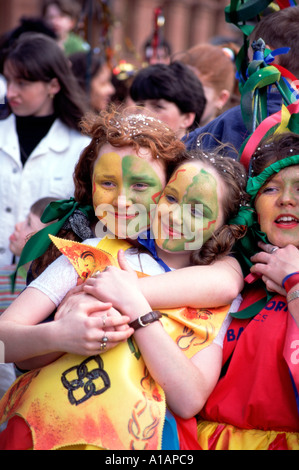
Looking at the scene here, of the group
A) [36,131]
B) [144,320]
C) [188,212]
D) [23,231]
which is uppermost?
[188,212]

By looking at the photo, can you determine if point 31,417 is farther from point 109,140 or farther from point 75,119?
point 75,119

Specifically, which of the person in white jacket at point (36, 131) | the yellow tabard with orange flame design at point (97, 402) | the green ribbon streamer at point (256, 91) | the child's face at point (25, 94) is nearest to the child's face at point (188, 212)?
the yellow tabard with orange flame design at point (97, 402)

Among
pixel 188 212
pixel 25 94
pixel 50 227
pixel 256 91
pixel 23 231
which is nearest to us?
pixel 188 212

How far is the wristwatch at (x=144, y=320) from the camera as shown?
6.44 feet

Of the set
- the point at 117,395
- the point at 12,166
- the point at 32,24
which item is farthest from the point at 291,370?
the point at 32,24

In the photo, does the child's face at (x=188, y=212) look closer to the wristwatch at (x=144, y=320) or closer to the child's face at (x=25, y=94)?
the wristwatch at (x=144, y=320)

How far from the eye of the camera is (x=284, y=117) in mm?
2479

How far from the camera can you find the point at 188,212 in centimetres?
220

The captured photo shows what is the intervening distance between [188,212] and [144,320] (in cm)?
46

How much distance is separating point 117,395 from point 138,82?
287cm

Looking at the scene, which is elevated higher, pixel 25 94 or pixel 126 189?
pixel 126 189

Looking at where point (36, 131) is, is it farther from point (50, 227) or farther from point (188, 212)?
point (188, 212)

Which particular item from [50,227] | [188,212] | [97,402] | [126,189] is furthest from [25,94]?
[97,402]

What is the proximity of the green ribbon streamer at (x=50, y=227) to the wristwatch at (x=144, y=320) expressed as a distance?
24.9 inches
